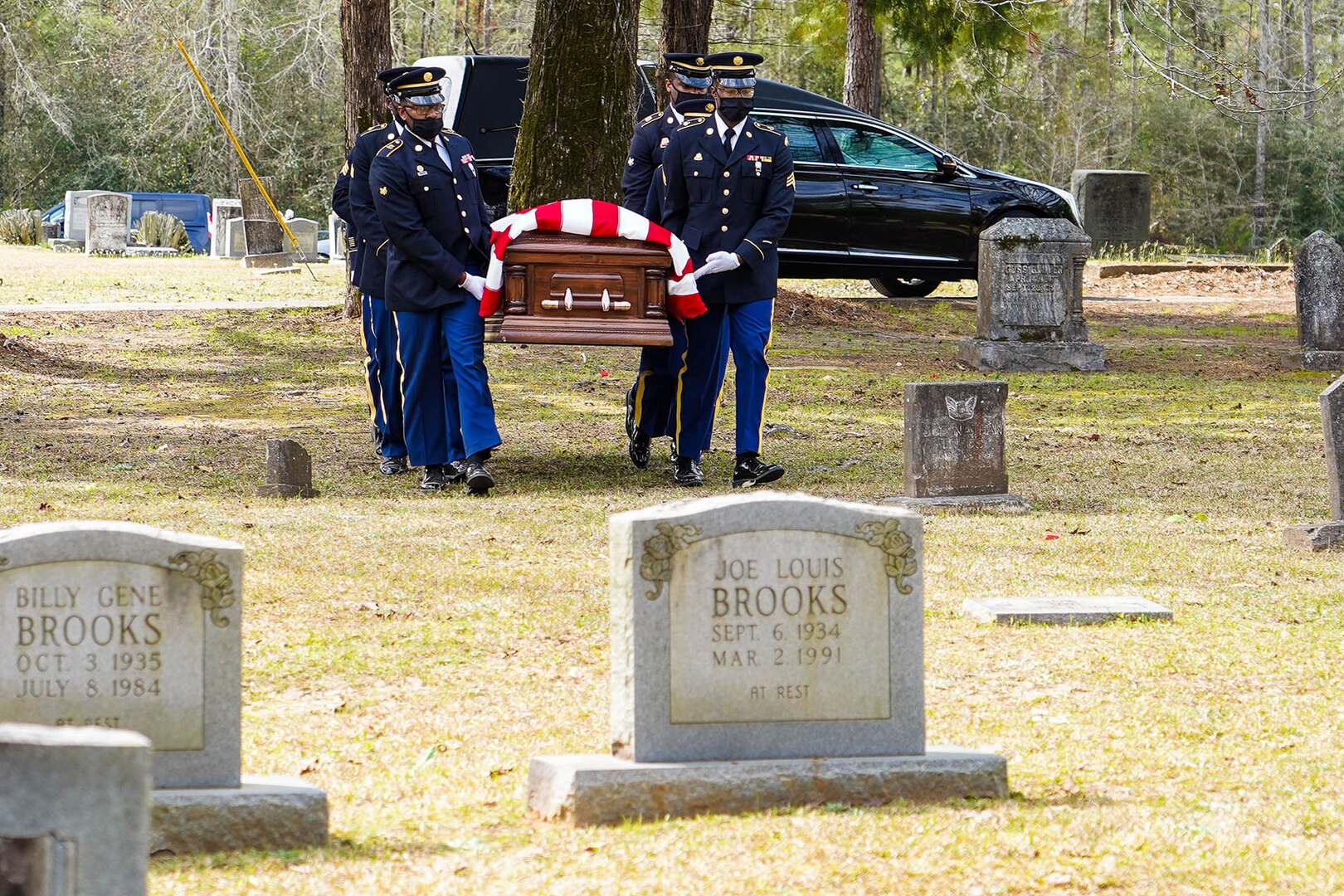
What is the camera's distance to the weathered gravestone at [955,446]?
9023mm

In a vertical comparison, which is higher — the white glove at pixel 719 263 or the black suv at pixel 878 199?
the black suv at pixel 878 199

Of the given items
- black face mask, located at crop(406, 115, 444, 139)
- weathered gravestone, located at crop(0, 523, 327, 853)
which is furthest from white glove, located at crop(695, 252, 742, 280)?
weathered gravestone, located at crop(0, 523, 327, 853)

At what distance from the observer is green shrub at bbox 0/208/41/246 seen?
37.9 metres

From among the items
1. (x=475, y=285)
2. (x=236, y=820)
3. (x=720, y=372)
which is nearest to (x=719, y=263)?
(x=720, y=372)

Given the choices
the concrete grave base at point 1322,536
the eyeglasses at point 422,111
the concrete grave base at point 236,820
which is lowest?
the concrete grave base at point 236,820

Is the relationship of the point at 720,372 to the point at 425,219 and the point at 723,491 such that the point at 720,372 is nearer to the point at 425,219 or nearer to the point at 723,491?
the point at 723,491

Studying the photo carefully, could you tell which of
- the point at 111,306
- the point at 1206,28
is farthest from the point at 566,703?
the point at 1206,28

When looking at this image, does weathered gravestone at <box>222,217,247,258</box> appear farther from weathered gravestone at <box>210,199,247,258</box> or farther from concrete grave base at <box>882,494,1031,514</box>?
concrete grave base at <box>882,494,1031,514</box>

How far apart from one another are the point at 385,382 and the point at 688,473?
188 cm

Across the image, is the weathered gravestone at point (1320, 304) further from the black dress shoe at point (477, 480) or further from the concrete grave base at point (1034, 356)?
the black dress shoe at point (477, 480)

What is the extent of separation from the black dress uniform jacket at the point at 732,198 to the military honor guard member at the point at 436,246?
1094 millimetres

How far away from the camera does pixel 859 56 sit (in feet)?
79.3

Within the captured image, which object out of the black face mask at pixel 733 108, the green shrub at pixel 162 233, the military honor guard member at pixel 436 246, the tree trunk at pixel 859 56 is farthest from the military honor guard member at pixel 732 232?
the green shrub at pixel 162 233

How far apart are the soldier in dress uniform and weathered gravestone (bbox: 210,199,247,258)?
22800 mm
